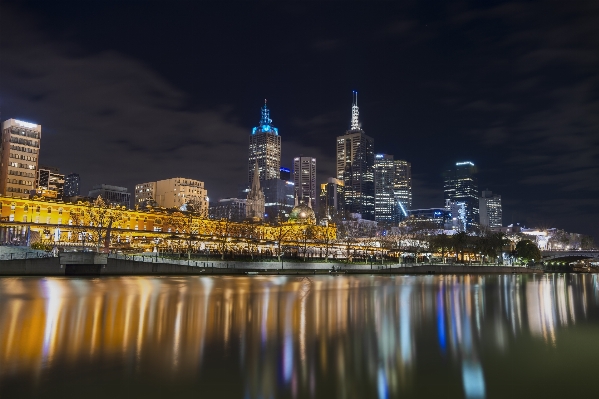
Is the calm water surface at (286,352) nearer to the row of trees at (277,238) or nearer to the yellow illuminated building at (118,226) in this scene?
the yellow illuminated building at (118,226)

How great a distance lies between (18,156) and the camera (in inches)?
Result: 5960

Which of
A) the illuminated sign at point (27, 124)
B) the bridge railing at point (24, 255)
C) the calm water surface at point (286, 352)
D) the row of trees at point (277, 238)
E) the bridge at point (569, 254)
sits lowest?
the calm water surface at point (286, 352)

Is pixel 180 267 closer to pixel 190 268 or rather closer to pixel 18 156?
pixel 190 268

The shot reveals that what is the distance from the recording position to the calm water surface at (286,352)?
10.4m

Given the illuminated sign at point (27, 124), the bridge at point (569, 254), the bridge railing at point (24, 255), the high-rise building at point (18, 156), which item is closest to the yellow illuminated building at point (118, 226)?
the high-rise building at point (18, 156)

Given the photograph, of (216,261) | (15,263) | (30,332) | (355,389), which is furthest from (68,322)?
(216,261)

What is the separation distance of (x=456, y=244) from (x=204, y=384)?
441ft

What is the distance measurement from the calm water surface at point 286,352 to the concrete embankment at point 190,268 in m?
32.4

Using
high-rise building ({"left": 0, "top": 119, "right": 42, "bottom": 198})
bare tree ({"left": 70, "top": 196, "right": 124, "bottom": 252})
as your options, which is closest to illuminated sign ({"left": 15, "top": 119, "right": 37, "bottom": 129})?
high-rise building ({"left": 0, "top": 119, "right": 42, "bottom": 198})

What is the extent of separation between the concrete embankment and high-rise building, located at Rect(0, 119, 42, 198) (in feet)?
345

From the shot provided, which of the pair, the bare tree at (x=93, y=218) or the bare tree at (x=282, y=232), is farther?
the bare tree at (x=282, y=232)

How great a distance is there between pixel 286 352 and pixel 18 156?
167 metres

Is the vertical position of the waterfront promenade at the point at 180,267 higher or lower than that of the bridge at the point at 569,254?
lower

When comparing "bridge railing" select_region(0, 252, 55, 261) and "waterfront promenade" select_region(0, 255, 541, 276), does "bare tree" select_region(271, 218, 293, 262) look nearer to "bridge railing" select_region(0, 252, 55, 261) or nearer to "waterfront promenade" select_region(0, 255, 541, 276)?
"waterfront promenade" select_region(0, 255, 541, 276)
